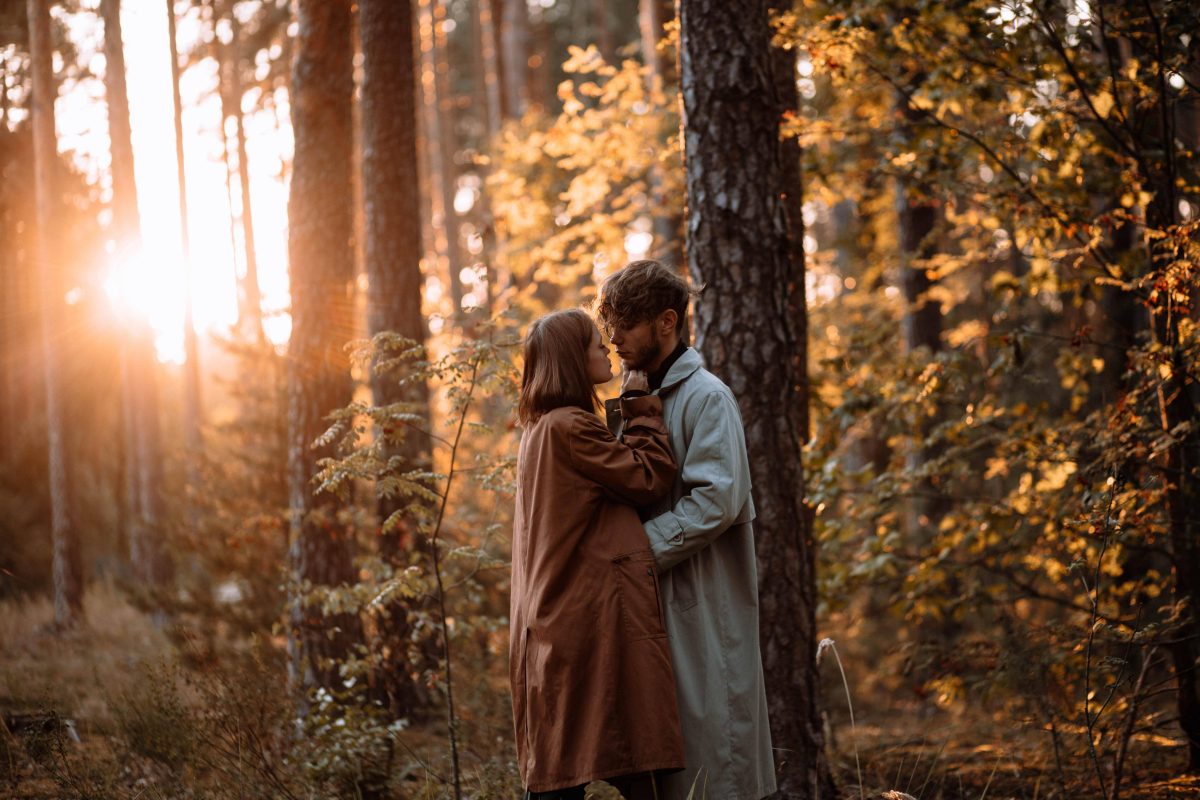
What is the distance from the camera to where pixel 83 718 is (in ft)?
19.8

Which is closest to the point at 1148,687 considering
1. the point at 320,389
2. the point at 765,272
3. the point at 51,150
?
the point at 765,272

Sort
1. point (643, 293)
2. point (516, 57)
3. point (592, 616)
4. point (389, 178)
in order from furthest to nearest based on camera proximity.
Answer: point (516, 57), point (389, 178), point (643, 293), point (592, 616)

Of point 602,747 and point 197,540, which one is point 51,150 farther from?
point 602,747

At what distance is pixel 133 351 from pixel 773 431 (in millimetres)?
13636

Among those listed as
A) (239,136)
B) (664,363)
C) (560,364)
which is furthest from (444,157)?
(560,364)

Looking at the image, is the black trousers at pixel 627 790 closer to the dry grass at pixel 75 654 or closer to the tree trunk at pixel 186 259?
the dry grass at pixel 75 654

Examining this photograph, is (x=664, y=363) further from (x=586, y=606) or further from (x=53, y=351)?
(x=53, y=351)

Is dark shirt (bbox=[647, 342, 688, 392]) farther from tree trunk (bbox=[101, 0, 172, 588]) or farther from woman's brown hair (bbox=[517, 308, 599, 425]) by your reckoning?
tree trunk (bbox=[101, 0, 172, 588])

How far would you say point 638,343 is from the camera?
3.35 m

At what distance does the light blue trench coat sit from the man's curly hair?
1.03 feet

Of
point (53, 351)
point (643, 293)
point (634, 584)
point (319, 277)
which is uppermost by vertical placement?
point (53, 351)

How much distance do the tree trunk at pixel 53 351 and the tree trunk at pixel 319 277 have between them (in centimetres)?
713

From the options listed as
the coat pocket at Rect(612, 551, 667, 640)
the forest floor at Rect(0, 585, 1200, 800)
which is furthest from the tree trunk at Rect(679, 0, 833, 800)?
the coat pocket at Rect(612, 551, 667, 640)

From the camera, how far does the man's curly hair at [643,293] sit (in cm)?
328
